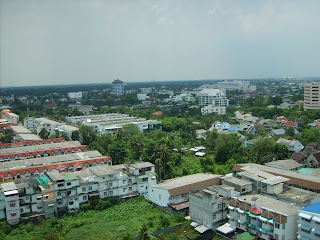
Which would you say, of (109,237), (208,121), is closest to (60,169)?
(109,237)

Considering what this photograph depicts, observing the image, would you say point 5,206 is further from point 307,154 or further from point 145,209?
point 307,154

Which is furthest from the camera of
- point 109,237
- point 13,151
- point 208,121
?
point 208,121

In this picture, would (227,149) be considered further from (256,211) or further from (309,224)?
(309,224)

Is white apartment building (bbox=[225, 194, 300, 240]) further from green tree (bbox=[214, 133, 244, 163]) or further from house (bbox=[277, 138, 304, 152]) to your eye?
house (bbox=[277, 138, 304, 152])

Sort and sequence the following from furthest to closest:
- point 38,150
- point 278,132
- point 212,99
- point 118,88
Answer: point 118,88 < point 212,99 < point 278,132 < point 38,150

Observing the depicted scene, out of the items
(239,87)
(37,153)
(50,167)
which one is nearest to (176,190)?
(50,167)
